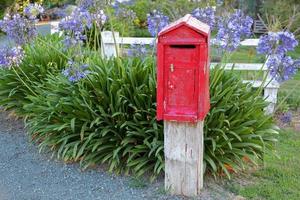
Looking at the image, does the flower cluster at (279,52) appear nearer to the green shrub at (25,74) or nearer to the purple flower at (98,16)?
the purple flower at (98,16)

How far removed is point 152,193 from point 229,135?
993 millimetres

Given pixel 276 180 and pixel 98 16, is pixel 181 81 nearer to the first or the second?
pixel 276 180

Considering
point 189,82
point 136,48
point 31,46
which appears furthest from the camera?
point 31,46

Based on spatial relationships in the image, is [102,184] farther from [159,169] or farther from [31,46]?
[31,46]

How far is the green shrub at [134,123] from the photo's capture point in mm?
4332

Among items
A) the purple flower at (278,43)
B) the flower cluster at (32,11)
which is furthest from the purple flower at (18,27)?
the purple flower at (278,43)

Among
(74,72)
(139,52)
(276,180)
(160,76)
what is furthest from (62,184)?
(276,180)

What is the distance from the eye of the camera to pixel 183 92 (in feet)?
12.1

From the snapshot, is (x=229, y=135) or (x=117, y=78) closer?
(x=229, y=135)

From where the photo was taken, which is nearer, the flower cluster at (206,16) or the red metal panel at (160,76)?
the red metal panel at (160,76)

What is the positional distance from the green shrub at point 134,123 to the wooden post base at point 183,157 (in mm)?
284

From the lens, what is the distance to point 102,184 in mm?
4234

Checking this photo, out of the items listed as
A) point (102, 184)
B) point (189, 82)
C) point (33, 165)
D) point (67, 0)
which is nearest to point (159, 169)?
point (102, 184)

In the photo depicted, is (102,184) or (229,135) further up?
(229,135)
